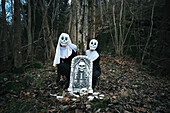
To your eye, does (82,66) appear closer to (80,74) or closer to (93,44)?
(80,74)

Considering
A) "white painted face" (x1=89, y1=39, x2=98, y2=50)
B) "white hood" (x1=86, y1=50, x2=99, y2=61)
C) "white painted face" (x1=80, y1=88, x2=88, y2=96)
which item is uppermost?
"white painted face" (x1=89, y1=39, x2=98, y2=50)

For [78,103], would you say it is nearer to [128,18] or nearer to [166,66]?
[166,66]

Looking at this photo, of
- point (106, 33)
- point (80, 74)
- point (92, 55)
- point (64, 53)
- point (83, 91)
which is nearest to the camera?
point (83, 91)

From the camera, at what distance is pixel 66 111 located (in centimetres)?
264

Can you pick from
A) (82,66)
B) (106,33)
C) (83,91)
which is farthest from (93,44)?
(106,33)

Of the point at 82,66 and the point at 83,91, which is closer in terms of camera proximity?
the point at 83,91

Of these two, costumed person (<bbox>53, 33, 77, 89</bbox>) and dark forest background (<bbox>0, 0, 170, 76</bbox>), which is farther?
dark forest background (<bbox>0, 0, 170, 76</bbox>)

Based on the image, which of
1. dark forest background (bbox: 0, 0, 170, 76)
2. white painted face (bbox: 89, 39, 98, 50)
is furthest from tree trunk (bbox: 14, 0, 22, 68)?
white painted face (bbox: 89, 39, 98, 50)

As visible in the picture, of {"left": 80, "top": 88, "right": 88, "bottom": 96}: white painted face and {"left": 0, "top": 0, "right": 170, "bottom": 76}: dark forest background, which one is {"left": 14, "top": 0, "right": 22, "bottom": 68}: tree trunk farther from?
{"left": 80, "top": 88, "right": 88, "bottom": 96}: white painted face

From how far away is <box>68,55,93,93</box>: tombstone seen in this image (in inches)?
145

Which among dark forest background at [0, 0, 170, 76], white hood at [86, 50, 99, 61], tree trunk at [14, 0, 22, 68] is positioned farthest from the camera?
dark forest background at [0, 0, 170, 76]

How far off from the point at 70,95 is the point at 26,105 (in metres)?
1.21

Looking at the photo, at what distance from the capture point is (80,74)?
3740mm

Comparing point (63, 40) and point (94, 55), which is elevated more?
point (63, 40)
